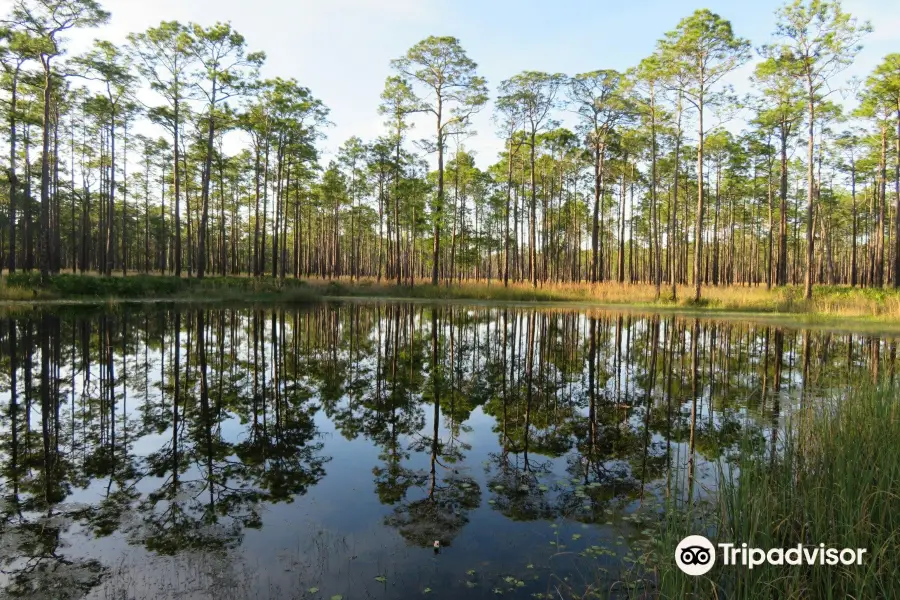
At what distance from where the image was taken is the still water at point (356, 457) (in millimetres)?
3252

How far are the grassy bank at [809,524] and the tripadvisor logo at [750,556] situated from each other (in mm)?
44

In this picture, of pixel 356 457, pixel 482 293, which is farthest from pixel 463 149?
pixel 356 457

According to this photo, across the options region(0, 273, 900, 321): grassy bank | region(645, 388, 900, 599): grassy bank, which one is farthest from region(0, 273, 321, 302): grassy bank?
region(645, 388, 900, 599): grassy bank

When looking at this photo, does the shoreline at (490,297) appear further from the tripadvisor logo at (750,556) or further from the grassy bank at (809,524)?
the tripadvisor logo at (750,556)

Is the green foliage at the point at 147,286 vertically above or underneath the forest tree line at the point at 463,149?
underneath

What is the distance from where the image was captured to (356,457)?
5473 mm

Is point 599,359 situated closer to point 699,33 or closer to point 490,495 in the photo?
point 490,495

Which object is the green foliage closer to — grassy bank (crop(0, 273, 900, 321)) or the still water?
grassy bank (crop(0, 273, 900, 321))

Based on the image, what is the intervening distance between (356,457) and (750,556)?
405cm

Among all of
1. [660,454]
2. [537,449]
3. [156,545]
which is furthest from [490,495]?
[156,545]

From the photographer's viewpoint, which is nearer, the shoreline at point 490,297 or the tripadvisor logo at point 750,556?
the tripadvisor logo at point 750,556

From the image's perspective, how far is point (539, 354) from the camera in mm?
12148

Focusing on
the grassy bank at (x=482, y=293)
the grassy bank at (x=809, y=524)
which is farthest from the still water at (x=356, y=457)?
the grassy bank at (x=482, y=293)

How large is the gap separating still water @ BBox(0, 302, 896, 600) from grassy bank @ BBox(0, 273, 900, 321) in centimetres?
1080
